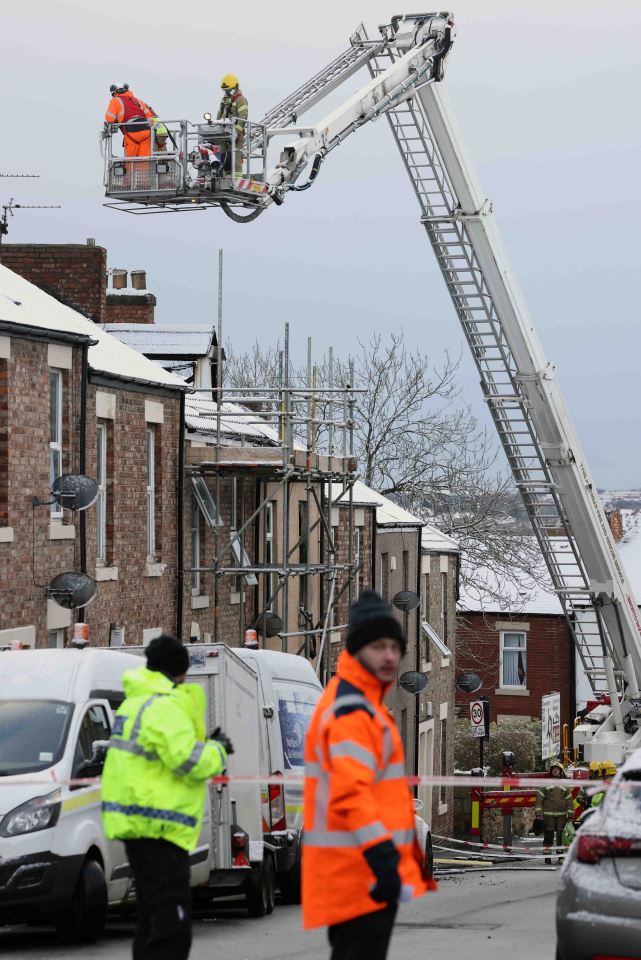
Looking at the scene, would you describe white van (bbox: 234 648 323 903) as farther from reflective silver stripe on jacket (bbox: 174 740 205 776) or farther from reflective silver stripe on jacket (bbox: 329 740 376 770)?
reflective silver stripe on jacket (bbox: 329 740 376 770)

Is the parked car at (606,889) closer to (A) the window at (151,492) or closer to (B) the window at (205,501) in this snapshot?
(A) the window at (151,492)

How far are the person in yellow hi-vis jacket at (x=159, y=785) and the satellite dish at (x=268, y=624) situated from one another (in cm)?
1801

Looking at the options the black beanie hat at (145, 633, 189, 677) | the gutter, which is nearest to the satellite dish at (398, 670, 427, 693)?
the gutter

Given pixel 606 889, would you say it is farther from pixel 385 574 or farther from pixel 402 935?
pixel 385 574

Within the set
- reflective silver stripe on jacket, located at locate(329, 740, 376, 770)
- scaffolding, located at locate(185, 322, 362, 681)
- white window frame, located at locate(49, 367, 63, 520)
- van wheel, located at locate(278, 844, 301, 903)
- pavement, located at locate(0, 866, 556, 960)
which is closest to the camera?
reflective silver stripe on jacket, located at locate(329, 740, 376, 770)

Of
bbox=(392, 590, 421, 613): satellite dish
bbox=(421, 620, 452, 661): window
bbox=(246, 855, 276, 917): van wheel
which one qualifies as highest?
bbox=(421, 620, 452, 661): window

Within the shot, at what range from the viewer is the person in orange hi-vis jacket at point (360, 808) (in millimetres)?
5836

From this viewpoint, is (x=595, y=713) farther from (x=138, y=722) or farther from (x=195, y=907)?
(x=138, y=722)

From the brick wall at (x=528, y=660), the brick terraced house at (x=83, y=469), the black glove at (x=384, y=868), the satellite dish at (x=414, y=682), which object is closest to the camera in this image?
the black glove at (x=384, y=868)

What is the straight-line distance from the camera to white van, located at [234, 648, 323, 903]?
15305mm

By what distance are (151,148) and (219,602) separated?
7.39 meters

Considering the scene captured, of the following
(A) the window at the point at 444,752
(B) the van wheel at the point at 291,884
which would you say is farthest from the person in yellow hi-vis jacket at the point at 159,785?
(A) the window at the point at 444,752

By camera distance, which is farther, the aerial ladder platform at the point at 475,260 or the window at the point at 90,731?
the aerial ladder platform at the point at 475,260

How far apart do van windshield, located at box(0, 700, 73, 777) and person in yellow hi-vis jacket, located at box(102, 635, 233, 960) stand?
3.85m
